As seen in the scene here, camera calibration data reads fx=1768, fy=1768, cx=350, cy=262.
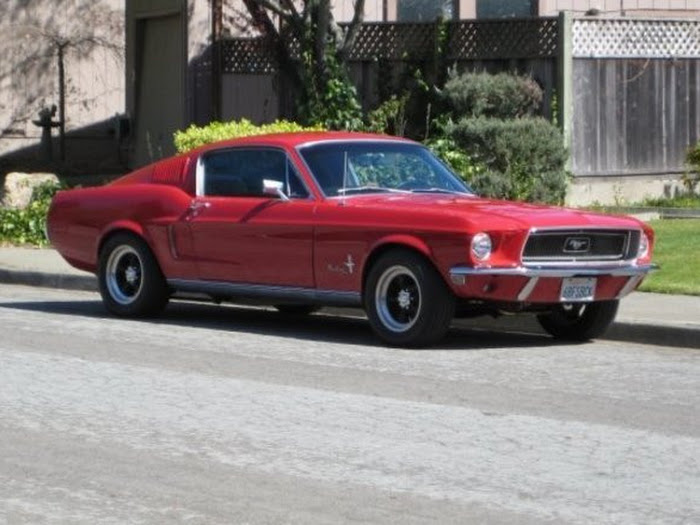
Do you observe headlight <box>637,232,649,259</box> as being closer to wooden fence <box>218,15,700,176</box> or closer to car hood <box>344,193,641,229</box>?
car hood <box>344,193,641,229</box>

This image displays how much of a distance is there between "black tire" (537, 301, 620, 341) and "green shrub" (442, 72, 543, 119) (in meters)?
7.15

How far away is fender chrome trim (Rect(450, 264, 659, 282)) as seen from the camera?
39.4ft

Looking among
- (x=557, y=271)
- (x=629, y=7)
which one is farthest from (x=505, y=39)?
(x=557, y=271)

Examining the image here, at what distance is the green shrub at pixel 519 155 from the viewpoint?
19.5m

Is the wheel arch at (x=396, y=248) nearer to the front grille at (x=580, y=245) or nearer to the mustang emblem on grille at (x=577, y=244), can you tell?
the front grille at (x=580, y=245)

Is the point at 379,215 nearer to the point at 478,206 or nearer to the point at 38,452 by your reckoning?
the point at 478,206

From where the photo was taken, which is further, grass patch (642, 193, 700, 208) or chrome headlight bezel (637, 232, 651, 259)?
grass patch (642, 193, 700, 208)

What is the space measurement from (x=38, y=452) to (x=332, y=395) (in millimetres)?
2260

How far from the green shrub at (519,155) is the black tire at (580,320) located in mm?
5854

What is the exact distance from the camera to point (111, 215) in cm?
1458

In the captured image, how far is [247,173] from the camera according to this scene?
13.9 meters

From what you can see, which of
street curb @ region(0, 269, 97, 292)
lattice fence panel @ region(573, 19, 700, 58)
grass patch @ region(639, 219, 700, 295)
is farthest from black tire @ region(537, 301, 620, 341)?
lattice fence panel @ region(573, 19, 700, 58)

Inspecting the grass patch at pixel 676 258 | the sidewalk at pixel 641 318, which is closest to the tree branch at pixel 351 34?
the grass patch at pixel 676 258

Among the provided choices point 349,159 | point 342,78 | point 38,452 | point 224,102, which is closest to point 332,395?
point 38,452
